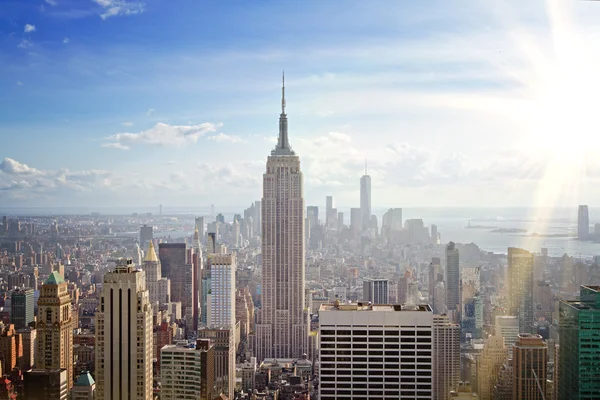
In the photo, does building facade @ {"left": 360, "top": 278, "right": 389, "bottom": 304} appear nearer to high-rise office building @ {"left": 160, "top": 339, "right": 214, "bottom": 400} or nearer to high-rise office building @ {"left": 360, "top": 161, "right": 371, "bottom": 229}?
high-rise office building @ {"left": 360, "top": 161, "right": 371, "bottom": 229}

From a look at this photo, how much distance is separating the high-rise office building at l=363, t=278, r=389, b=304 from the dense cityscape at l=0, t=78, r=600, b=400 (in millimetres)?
40

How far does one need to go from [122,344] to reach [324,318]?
1511 mm

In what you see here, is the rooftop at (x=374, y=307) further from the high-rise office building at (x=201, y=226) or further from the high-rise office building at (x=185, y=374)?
the high-rise office building at (x=201, y=226)

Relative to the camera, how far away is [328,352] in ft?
16.4

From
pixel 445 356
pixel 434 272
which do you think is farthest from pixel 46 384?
pixel 434 272

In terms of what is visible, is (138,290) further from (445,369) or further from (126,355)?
(445,369)

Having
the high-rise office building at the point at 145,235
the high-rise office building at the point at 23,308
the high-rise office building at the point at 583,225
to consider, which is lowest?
the high-rise office building at the point at 23,308

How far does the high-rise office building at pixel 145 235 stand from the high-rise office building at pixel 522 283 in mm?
3495

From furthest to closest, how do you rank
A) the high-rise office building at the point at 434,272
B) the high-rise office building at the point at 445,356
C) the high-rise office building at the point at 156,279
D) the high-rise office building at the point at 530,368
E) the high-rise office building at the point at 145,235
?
the high-rise office building at the point at 434,272
the high-rise office building at the point at 156,279
the high-rise office building at the point at 145,235
the high-rise office building at the point at 530,368
the high-rise office building at the point at 445,356

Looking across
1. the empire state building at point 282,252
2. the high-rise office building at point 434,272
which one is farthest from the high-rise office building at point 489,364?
the empire state building at point 282,252

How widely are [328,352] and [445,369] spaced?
129 centimetres

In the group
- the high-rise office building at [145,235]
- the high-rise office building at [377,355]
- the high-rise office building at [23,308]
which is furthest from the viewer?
the high-rise office building at [145,235]

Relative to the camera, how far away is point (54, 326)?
6.32m

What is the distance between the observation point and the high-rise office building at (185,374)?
5.54 m
